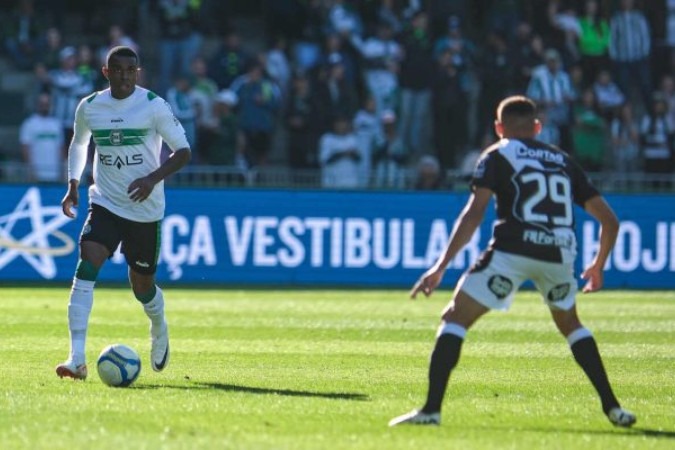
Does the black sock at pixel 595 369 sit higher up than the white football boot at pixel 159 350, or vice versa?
the black sock at pixel 595 369

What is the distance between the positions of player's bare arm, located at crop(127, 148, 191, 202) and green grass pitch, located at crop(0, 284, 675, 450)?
4.53 ft

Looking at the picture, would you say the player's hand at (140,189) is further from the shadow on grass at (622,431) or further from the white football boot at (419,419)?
the shadow on grass at (622,431)

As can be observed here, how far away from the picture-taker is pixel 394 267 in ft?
74.9

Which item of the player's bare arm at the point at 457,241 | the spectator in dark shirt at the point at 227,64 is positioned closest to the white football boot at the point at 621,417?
the player's bare arm at the point at 457,241

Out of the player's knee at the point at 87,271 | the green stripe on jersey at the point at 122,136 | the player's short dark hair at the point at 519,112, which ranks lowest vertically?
the player's knee at the point at 87,271

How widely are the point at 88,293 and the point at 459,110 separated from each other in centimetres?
1540

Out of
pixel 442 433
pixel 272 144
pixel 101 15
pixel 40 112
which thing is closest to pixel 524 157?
pixel 442 433

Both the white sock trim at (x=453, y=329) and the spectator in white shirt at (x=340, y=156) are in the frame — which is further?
the spectator in white shirt at (x=340, y=156)

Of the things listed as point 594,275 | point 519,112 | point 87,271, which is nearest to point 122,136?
point 87,271

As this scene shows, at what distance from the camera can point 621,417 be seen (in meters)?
8.93

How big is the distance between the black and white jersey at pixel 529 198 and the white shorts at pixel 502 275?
5cm

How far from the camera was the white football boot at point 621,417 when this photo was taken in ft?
29.3

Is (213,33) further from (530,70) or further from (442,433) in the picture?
(442,433)

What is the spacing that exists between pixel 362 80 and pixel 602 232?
17469 mm
